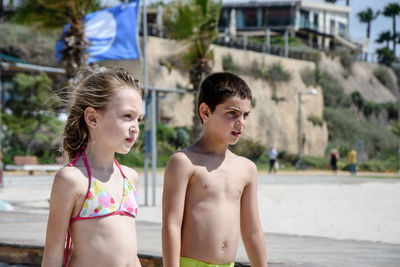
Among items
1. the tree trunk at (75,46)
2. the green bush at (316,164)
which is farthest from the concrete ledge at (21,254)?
the green bush at (316,164)

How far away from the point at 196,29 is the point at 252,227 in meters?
19.6

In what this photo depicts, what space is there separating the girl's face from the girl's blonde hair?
0.11ft

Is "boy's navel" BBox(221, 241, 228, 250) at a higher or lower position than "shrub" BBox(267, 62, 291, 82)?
higher

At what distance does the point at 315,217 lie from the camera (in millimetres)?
10992

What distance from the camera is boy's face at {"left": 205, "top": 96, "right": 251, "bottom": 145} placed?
287cm

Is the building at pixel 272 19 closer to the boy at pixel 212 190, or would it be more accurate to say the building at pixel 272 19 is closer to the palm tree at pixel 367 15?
→ the palm tree at pixel 367 15

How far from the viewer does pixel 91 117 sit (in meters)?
2.51

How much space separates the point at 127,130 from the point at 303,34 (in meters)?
63.1

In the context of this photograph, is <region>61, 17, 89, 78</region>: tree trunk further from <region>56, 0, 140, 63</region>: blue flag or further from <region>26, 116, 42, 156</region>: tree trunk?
→ <region>26, 116, 42, 156</region>: tree trunk

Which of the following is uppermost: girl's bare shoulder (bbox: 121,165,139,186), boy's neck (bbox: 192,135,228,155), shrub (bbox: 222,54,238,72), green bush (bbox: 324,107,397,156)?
boy's neck (bbox: 192,135,228,155)

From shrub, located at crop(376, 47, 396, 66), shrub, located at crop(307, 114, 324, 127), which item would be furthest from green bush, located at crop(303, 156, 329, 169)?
shrub, located at crop(376, 47, 396, 66)

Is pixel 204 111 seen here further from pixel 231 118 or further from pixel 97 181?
pixel 97 181

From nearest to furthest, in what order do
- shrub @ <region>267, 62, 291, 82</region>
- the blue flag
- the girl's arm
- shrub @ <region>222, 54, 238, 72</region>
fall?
the girl's arm → the blue flag → shrub @ <region>222, 54, 238, 72</region> → shrub @ <region>267, 62, 291, 82</region>

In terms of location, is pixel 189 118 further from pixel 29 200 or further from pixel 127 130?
pixel 127 130
